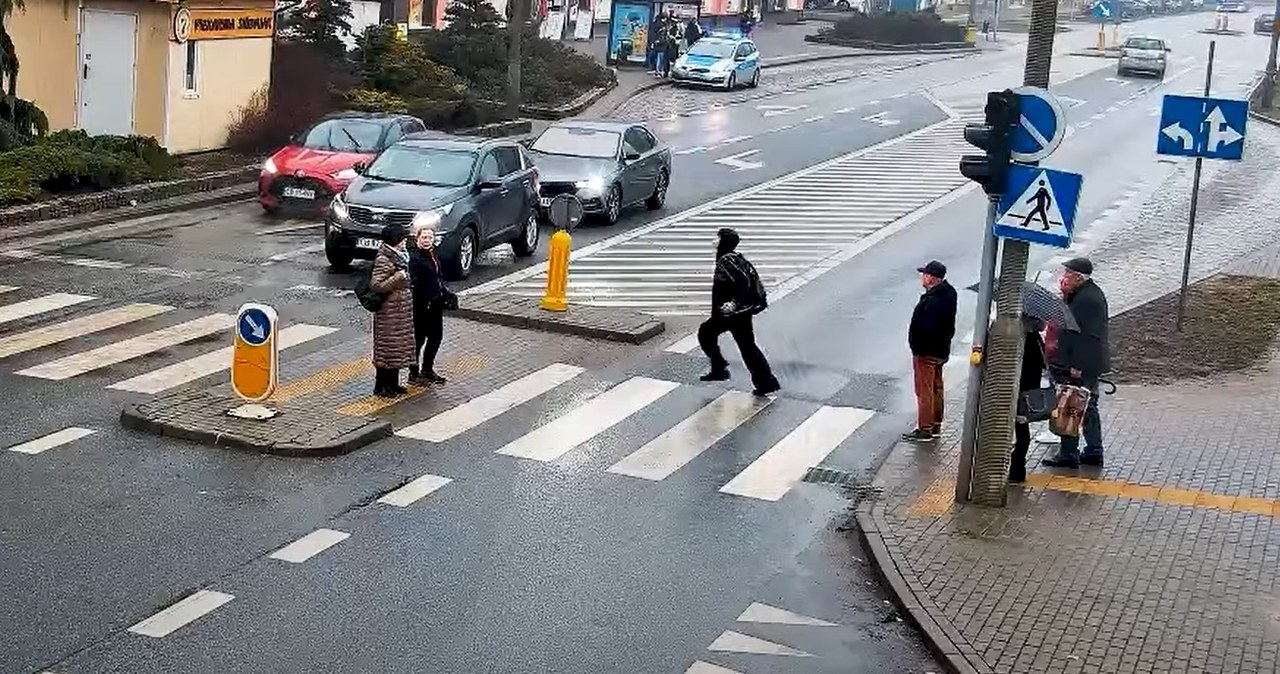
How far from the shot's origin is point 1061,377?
14984 mm

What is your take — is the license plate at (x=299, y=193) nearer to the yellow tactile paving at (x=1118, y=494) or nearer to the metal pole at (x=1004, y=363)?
the yellow tactile paving at (x=1118, y=494)

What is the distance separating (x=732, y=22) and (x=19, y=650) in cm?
7034

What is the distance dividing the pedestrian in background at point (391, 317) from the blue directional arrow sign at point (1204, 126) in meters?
7.97

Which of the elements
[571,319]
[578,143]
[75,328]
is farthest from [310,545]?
[578,143]

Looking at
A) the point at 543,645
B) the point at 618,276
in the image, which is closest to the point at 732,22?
the point at 618,276

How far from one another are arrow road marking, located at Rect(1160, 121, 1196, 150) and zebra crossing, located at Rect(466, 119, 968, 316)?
5.91 m

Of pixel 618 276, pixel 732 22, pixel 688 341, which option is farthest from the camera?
pixel 732 22

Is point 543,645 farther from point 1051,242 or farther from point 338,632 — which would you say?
point 1051,242

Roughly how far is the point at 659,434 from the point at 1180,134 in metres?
6.81

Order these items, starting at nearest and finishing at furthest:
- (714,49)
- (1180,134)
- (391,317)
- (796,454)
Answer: (796,454) → (391,317) → (1180,134) → (714,49)

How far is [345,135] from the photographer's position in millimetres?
29109

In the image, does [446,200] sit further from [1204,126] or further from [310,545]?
[310,545]

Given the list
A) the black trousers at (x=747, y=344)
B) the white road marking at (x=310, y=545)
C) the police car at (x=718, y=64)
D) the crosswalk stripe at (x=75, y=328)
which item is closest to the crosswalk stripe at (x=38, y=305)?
the crosswalk stripe at (x=75, y=328)

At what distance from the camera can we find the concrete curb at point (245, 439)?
14.0 m
